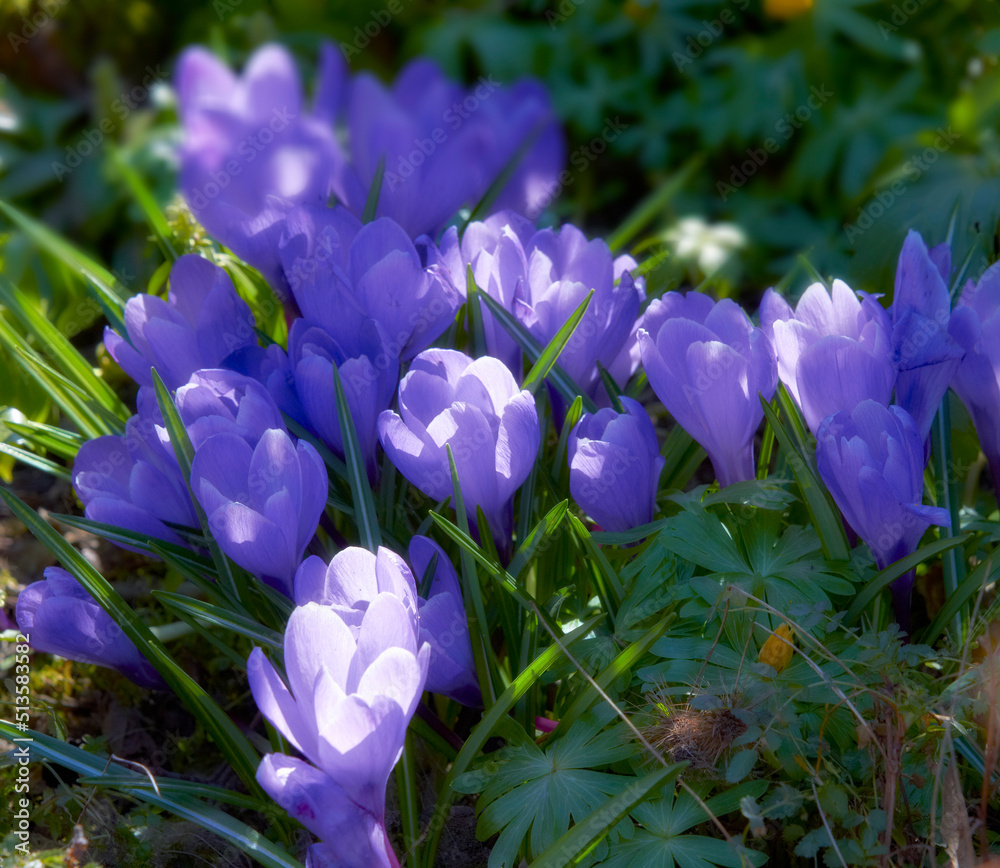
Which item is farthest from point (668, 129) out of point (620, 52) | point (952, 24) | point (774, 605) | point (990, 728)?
point (990, 728)

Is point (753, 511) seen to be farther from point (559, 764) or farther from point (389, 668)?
point (389, 668)

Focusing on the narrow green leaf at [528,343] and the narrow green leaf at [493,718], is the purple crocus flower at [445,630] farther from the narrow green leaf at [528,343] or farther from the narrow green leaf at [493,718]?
the narrow green leaf at [528,343]

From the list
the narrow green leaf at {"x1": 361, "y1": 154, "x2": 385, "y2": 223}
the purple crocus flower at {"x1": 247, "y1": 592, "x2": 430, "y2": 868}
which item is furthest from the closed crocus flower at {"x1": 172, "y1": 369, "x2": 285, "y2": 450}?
the narrow green leaf at {"x1": 361, "y1": 154, "x2": 385, "y2": 223}

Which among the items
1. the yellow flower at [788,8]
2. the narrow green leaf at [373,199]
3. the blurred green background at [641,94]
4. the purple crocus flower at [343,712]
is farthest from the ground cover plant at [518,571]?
the yellow flower at [788,8]

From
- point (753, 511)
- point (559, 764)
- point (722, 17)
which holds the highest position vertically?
point (722, 17)

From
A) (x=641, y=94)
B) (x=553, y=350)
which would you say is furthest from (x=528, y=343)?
(x=641, y=94)

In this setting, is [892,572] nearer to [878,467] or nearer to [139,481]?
[878,467]
